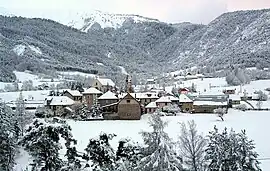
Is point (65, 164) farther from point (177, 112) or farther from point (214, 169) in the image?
point (177, 112)

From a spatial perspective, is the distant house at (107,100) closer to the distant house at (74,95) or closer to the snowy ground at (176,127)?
the distant house at (74,95)

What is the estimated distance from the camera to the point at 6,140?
26.9m

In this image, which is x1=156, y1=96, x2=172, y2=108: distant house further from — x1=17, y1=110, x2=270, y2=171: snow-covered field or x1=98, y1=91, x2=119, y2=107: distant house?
x1=17, y1=110, x2=270, y2=171: snow-covered field

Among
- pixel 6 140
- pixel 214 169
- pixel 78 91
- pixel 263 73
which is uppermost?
pixel 263 73

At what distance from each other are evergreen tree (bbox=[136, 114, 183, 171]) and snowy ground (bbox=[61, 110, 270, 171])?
16.5 m

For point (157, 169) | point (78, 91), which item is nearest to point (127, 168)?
point (157, 169)

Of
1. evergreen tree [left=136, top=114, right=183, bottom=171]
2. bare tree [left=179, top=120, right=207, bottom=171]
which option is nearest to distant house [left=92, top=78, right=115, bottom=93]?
bare tree [left=179, top=120, right=207, bottom=171]

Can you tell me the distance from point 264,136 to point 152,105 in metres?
28.2

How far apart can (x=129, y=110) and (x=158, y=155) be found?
38.9 meters

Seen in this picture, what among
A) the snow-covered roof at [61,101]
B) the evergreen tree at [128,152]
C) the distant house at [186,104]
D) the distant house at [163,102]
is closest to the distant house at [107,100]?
the snow-covered roof at [61,101]

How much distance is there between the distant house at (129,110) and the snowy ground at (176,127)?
4.21 feet

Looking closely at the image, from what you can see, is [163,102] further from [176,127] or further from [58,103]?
[176,127]

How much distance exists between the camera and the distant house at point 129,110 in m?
58.2

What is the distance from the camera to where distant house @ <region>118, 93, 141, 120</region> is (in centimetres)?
5818
